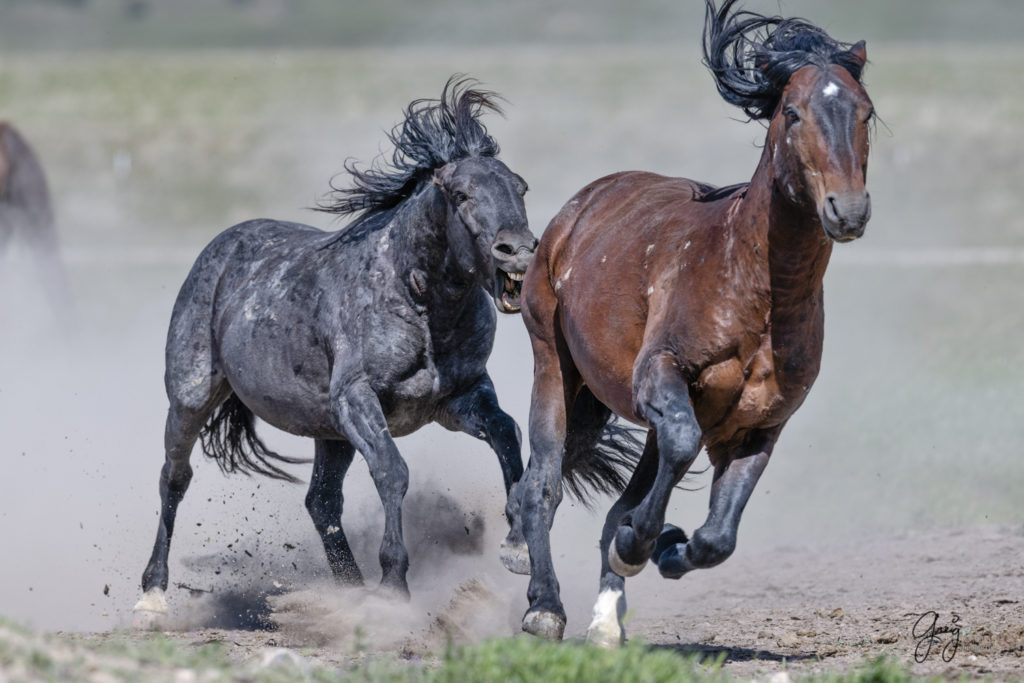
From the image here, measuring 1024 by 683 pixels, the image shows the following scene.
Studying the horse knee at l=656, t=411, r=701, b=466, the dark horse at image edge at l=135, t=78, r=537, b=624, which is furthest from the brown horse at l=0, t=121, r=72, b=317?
the horse knee at l=656, t=411, r=701, b=466

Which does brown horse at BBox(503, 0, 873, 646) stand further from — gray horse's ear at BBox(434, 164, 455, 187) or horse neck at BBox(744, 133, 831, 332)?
gray horse's ear at BBox(434, 164, 455, 187)

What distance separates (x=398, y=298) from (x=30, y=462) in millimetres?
4824

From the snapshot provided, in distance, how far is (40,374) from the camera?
44.5 feet

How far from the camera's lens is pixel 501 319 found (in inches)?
509

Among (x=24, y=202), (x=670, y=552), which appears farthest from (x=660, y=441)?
(x=24, y=202)

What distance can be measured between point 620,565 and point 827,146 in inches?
65.7

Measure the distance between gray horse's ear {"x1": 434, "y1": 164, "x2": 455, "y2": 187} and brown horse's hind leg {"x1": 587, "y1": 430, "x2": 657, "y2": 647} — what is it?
5.13 ft

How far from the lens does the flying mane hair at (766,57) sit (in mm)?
4926

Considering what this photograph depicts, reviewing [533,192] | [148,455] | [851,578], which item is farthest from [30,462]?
[533,192]

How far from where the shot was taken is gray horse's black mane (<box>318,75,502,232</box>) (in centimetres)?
674

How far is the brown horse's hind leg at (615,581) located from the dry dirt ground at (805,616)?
0.42 metres

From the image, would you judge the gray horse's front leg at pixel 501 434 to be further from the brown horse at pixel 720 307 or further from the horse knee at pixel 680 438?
the horse knee at pixel 680 438

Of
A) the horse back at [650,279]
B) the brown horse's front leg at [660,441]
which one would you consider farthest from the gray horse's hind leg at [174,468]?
the brown horse's front leg at [660,441]

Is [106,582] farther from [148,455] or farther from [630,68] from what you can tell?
[630,68]
